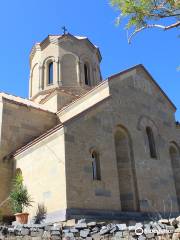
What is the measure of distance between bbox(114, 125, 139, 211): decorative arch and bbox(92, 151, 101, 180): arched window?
5.44 ft

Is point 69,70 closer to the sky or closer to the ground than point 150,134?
closer to the sky

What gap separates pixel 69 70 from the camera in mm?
19812

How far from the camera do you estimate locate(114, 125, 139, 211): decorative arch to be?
41.4 feet

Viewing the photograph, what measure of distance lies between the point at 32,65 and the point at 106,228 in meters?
15.5

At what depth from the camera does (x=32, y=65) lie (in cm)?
2153

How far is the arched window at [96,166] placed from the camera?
11.6 m

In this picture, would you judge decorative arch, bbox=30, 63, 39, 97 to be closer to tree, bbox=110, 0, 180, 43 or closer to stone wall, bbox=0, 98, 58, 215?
stone wall, bbox=0, 98, 58, 215

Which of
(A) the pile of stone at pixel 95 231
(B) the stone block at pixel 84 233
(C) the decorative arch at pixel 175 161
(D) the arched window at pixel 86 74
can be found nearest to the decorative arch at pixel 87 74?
(D) the arched window at pixel 86 74

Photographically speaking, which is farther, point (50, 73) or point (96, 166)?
point (50, 73)

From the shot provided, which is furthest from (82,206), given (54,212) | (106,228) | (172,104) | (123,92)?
(172,104)

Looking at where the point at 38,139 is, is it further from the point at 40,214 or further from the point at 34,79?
the point at 34,79

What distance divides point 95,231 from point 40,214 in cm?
328

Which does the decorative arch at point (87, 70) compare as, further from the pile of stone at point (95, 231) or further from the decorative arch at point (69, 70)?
the pile of stone at point (95, 231)

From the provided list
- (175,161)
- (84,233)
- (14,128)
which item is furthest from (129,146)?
(84,233)
